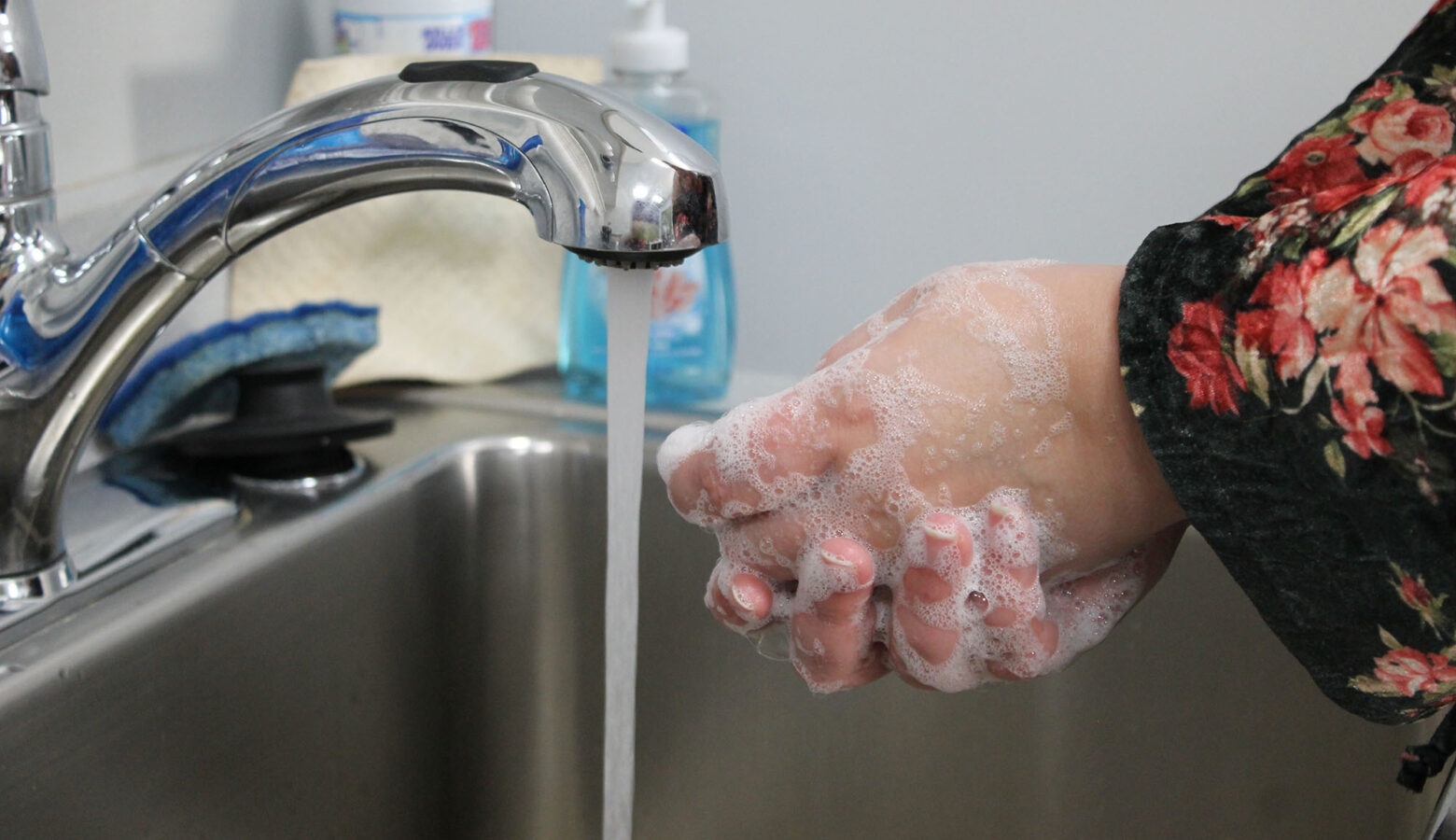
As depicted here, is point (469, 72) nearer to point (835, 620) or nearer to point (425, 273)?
point (835, 620)

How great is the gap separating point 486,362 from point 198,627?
0.30m

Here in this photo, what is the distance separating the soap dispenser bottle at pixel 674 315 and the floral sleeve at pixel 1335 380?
1.21 feet

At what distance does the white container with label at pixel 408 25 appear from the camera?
2.47 feet

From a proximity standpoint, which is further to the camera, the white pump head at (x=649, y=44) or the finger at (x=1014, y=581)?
the white pump head at (x=649, y=44)

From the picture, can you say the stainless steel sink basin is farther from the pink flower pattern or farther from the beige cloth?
the pink flower pattern

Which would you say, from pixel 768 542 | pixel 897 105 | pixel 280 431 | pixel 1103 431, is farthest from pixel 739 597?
pixel 897 105

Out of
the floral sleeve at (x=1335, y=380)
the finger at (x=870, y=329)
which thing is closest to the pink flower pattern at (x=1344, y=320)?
the floral sleeve at (x=1335, y=380)

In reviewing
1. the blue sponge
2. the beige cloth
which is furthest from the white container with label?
the blue sponge

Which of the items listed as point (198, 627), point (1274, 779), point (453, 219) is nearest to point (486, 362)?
point (453, 219)

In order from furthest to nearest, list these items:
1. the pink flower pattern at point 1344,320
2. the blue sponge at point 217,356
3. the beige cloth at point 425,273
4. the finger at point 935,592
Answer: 1. the beige cloth at point 425,273
2. the blue sponge at point 217,356
3. the finger at point 935,592
4. the pink flower pattern at point 1344,320

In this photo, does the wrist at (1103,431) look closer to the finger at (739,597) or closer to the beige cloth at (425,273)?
the finger at (739,597)

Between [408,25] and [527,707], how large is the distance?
401 millimetres

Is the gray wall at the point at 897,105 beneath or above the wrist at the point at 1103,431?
above

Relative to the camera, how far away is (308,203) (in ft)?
1.46
